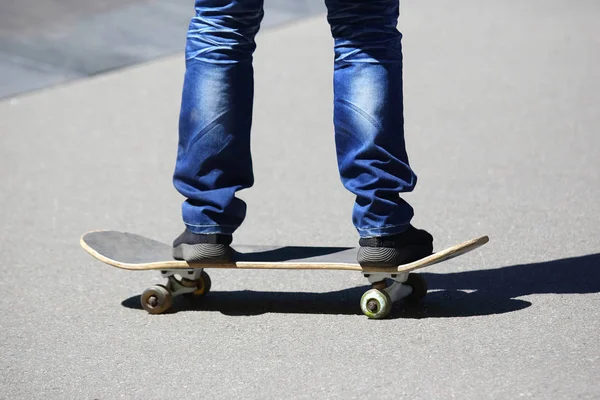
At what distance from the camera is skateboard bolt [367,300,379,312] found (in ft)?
11.2

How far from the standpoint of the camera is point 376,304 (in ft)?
11.2

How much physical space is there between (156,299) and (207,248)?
9.4 inches

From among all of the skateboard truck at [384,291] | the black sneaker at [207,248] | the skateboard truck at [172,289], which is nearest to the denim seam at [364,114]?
the skateboard truck at [384,291]

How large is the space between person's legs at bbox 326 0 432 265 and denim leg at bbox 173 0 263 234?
29 cm

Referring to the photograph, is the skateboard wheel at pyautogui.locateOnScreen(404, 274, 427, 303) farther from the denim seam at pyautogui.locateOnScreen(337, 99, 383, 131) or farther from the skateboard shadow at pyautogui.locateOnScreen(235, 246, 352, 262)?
the denim seam at pyautogui.locateOnScreen(337, 99, 383, 131)

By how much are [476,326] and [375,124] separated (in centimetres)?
63

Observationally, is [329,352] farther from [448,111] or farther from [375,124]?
[448,111]

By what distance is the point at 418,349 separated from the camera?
3133 mm

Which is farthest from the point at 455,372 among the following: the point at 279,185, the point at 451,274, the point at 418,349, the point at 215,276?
the point at 279,185

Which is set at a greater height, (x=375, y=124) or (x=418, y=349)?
(x=375, y=124)

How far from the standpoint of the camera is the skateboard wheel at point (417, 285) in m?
3.55

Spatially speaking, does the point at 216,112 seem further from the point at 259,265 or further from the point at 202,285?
the point at 202,285

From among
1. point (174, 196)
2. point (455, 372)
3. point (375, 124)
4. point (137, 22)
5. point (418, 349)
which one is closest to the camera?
point (455, 372)

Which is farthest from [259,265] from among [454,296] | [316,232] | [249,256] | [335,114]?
[316,232]
